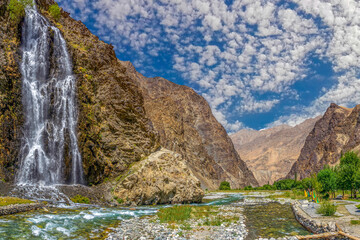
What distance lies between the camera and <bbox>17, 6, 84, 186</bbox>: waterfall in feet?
118

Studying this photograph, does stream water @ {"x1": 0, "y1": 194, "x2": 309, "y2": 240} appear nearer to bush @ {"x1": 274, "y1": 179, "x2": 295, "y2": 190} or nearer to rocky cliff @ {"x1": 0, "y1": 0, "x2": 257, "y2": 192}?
rocky cliff @ {"x1": 0, "y1": 0, "x2": 257, "y2": 192}

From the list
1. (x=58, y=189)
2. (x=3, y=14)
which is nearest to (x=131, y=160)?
(x=58, y=189)

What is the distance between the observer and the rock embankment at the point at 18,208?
20119 millimetres

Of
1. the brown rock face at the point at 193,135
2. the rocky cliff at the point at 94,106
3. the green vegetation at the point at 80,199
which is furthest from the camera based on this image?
the brown rock face at the point at 193,135

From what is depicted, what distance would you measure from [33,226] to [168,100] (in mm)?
119473

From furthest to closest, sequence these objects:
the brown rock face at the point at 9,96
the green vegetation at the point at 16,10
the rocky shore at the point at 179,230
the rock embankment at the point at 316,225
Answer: the green vegetation at the point at 16,10, the brown rock face at the point at 9,96, the rocky shore at the point at 179,230, the rock embankment at the point at 316,225

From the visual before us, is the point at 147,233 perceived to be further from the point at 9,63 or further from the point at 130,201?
the point at 9,63

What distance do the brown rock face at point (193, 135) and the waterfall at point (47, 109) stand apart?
67.7 metres

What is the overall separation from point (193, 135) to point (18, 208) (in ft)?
451

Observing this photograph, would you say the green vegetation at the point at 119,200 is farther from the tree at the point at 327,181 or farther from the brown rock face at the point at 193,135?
the brown rock face at the point at 193,135

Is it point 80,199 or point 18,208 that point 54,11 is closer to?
point 80,199

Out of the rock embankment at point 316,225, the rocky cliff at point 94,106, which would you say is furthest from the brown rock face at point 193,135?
the rock embankment at point 316,225

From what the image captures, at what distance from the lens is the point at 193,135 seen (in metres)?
158

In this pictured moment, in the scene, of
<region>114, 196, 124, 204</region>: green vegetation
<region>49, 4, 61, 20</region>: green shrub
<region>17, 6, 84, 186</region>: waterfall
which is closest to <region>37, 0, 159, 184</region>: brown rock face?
<region>49, 4, 61, 20</region>: green shrub
